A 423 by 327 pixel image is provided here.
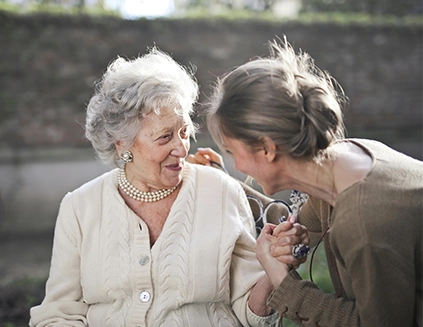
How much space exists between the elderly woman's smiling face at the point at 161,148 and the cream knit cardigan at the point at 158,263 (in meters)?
0.11

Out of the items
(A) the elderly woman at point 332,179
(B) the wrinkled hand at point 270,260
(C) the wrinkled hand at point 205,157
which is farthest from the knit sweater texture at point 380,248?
(C) the wrinkled hand at point 205,157

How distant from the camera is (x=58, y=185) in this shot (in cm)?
818

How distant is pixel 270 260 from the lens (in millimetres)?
2348

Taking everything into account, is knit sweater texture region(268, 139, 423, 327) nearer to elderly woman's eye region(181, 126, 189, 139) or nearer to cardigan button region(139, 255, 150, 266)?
cardigan button region(139, 255, 150, 266)

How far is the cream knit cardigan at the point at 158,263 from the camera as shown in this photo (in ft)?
8.52

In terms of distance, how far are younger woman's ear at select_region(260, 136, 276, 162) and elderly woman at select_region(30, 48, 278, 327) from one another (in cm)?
65

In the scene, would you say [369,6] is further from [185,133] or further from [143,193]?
[143,193]

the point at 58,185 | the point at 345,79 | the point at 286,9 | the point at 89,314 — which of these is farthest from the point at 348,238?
the point at 286,9

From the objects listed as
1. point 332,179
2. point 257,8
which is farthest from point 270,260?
point 257,8

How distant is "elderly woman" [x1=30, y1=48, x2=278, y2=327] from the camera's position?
2.61 meters

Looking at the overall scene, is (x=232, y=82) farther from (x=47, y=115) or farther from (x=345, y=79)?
(x=345, y=79)

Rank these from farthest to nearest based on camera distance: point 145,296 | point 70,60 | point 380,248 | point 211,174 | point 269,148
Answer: point 70,60 < point 211,174 < point 145,296 < point 269,148 < point 380,248

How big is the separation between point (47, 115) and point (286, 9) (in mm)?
10462

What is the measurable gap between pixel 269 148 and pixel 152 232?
2.91 feet
